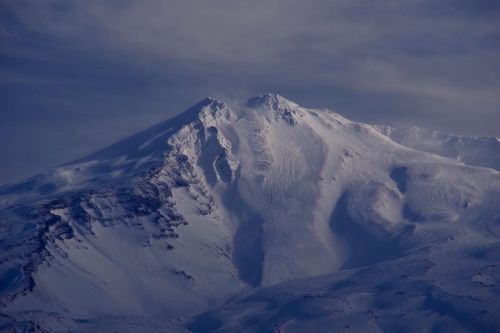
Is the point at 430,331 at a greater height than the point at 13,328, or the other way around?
the point at 13,328

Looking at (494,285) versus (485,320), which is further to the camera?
(494,285)

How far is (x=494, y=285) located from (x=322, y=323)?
47.3 metres

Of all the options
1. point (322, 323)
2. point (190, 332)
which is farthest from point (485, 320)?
point (190, 332)

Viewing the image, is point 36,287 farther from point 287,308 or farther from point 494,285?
point 494,285

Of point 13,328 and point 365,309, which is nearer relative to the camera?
point 13,328

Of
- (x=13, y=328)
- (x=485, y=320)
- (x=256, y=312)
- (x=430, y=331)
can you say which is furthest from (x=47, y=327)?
(x=485, y=320)

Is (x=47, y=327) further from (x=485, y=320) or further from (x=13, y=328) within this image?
(x=485, y=320)

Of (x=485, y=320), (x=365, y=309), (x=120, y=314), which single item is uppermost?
(x=120, y=314)

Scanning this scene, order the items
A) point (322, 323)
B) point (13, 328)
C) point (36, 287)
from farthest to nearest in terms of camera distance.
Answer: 1. point (36, 287)
2. point (322, 323)
3. point (13, 328)

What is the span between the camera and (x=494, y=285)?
643 feet

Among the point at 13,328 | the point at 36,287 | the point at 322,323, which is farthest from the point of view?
the point at 36,287

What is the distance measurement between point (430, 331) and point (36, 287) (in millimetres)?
100366

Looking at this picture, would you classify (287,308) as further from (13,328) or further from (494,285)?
(13,328)

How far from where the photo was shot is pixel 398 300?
195m
